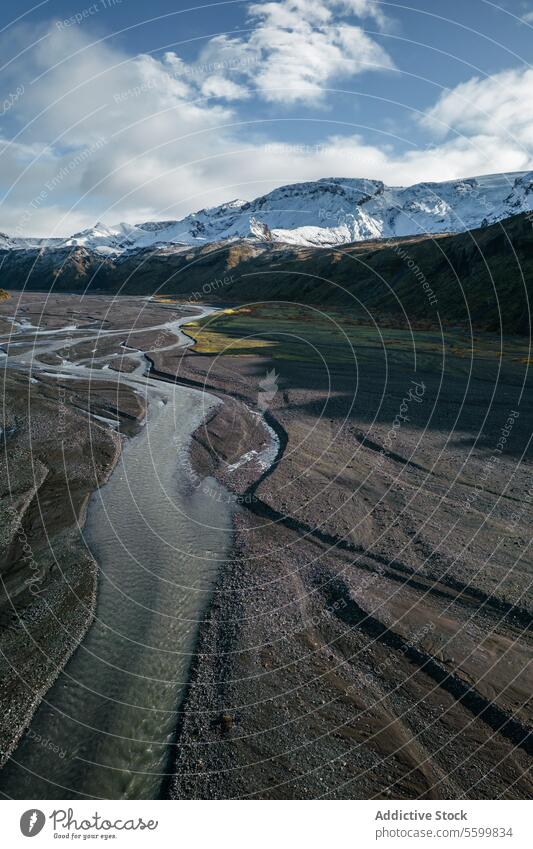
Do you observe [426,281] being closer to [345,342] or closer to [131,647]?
[345,342]

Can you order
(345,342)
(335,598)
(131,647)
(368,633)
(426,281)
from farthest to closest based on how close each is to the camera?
1. (426,281)
2. (345,342)
3. (335,598)
4. (368,633)
5. (131,647)

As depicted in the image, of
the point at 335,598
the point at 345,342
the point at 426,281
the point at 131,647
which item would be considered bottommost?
the point at 131,647

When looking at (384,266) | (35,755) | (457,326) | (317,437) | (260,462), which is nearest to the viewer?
(35,755)

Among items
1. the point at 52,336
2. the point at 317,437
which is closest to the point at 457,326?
the point at 317,437

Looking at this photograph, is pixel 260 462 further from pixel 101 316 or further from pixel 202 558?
pixel 101 316

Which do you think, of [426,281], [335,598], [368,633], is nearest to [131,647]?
[335,598]

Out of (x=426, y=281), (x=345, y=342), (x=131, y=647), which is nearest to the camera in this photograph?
(x=131, y=647)
